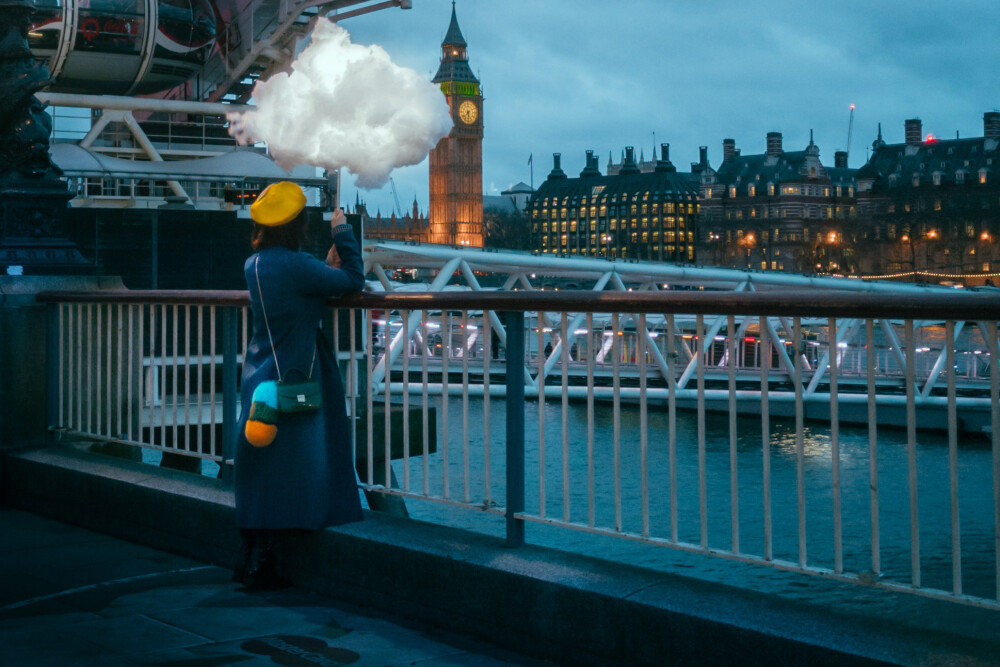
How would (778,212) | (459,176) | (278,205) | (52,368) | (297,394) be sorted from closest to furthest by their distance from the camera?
(297,394) < (278,205) < (52,368) < (778,212) < (459,176)

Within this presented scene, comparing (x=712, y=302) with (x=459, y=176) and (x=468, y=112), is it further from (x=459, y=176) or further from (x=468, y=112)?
(x=468, y=112)

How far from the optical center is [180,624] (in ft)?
14.1

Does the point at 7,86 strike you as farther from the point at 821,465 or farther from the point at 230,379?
the point at 821,465

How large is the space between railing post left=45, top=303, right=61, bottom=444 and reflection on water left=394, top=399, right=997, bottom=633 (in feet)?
17.6

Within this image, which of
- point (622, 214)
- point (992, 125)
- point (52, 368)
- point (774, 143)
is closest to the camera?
point (52, 368)

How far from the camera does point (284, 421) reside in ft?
15.2

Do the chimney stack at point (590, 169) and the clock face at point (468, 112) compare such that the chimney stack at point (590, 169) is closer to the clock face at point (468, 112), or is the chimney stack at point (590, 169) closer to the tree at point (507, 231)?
the tree at point (507, 231)

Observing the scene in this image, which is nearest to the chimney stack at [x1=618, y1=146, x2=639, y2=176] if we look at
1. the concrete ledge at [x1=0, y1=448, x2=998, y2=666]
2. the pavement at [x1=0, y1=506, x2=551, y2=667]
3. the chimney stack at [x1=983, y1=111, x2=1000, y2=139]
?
the chimney stack at [x1=983, y1=111, x2=1000, y2=139]

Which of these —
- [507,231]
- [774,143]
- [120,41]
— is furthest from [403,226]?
[120,41]

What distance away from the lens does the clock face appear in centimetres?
17225

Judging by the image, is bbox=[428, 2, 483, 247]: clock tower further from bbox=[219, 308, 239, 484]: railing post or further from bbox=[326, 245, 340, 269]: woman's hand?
bbox=[326, 245, 340, 269]: woman's hand

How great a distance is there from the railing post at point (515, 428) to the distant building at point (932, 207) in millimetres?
111233

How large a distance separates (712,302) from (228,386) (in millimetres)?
2656

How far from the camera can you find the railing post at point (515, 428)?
4316 millimetres
